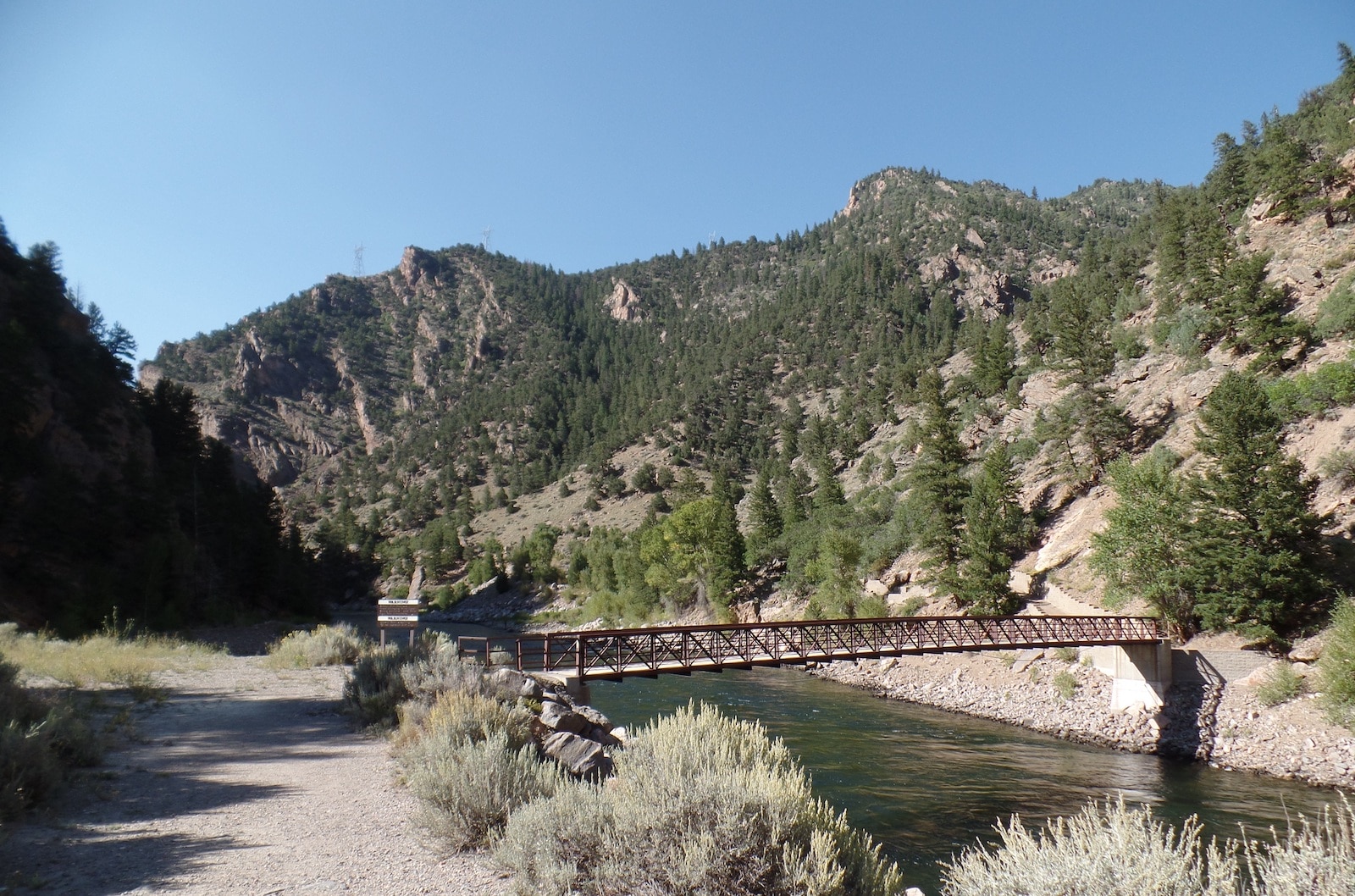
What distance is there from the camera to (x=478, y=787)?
7270 millimetres

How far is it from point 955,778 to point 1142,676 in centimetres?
996

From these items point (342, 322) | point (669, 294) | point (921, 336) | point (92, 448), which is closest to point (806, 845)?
point (92, 448)

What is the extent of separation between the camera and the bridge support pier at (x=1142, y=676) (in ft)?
70.9

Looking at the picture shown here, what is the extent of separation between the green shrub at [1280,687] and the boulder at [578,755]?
2056 centimetres

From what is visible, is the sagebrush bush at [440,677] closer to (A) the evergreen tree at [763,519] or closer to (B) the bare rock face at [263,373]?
(A) the evergreen tree at [763,519]

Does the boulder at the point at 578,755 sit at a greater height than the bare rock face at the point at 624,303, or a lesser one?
lesser

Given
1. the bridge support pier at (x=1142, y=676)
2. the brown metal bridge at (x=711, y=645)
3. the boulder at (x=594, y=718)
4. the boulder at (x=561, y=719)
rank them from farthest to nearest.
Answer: the bridge support pier at (x=1142, y=676), the brown metal bridge at (x=711, y=645), the boulder at (x=594, y=718), the boulder at (x=561, y=719)

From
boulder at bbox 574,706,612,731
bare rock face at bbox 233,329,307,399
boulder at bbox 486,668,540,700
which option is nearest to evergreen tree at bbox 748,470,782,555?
boulder at bbox 574,706,612,731

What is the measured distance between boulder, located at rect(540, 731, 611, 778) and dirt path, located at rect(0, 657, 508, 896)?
1.86 metres

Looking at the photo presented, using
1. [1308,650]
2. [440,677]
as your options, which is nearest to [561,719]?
[440,677]

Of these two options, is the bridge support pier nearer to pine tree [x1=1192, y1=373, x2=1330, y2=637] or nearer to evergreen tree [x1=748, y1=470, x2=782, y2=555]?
pine tree [x1=1192, y1=373, x2=1330, y2=637]

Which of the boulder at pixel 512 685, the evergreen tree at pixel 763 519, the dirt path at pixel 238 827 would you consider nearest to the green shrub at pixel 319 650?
the dirt path at pixel 238 827

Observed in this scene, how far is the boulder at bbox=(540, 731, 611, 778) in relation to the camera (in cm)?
895

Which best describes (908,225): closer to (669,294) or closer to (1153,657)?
(669,294)
